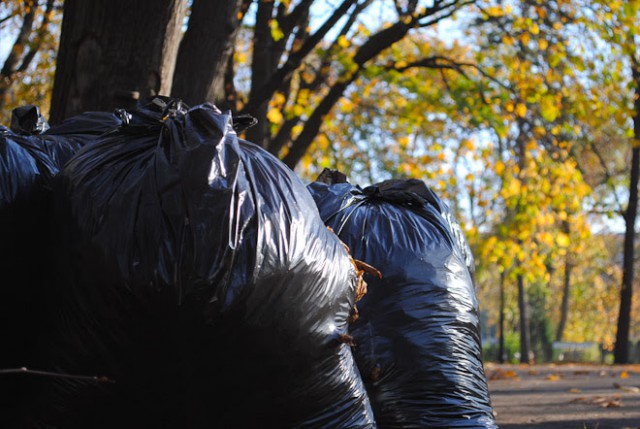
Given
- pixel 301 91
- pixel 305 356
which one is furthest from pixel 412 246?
pixel 301 91

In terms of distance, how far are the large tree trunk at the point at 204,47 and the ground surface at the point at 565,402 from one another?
2.88 metres

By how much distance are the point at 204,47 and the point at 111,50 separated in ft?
4.51

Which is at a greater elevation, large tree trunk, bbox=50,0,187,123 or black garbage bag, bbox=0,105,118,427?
large tree trunk, bbox=50,0,187,123

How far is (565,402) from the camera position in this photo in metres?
5.98

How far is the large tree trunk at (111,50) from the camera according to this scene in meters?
4.19

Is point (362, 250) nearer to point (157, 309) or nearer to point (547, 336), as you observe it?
point (157, 309)

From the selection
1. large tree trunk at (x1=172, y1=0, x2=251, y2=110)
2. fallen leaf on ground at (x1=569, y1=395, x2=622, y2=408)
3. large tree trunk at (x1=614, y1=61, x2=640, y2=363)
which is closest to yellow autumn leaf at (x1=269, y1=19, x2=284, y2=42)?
large tree trunk at (x1=172, y1=0, x2=251, y2=110)

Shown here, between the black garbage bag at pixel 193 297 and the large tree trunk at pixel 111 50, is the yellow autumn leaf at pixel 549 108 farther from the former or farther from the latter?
the black garbage bag at pixel 193 297

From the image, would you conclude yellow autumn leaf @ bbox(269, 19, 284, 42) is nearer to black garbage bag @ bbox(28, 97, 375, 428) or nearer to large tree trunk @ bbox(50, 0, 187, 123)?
large tree trunk @ bbox(50, 0, 187, 123)

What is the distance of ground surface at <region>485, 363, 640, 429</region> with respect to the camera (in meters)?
4.77

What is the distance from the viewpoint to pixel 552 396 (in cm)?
659

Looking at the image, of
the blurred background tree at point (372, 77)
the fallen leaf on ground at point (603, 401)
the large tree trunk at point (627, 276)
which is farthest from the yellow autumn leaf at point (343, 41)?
the large tree trunk at point (627, 276)

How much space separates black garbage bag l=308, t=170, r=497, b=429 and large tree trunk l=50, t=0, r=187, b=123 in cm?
158

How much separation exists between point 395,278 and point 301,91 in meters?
7.50
